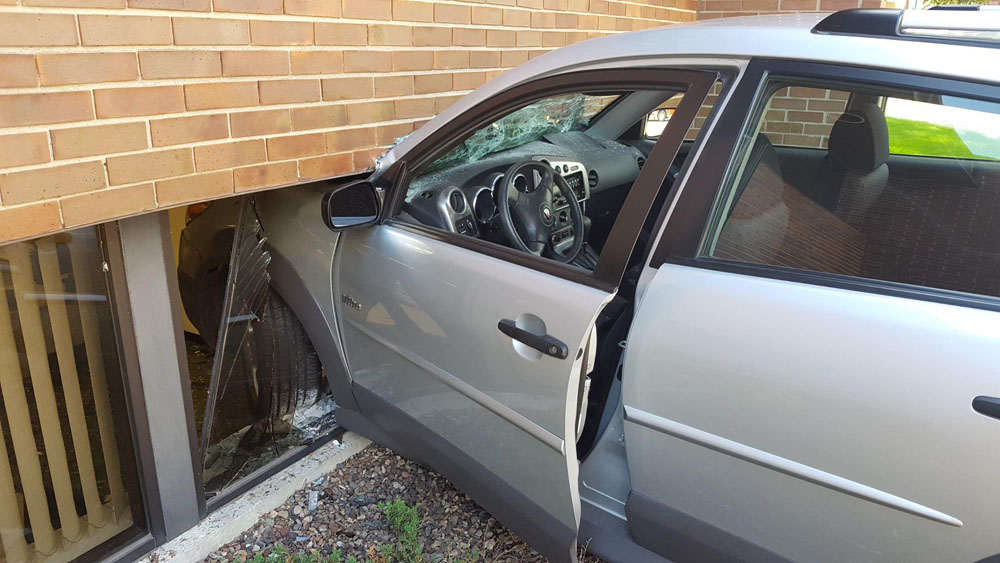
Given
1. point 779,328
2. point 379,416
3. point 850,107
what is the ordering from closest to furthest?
point 779,328, point 850,107, point 379,416

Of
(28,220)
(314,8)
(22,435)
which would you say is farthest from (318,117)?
(22,435)

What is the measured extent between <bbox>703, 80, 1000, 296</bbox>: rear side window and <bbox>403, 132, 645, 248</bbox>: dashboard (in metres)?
1.03

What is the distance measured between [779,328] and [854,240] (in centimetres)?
30

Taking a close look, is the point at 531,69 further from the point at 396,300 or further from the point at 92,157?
the point at 92,157

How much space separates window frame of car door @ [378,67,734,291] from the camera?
197 cm

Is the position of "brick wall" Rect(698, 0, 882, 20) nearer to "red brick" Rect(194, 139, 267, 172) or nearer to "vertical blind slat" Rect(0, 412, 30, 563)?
"red brick" Rect(194, 139, 267, 172)

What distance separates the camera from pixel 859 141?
6.16 ft

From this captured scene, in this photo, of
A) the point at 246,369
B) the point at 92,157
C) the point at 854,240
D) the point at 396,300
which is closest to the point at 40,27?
the point at 92,157

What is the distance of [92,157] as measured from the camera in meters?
2.06

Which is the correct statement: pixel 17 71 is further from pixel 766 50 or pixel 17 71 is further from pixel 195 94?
pixel 766 50

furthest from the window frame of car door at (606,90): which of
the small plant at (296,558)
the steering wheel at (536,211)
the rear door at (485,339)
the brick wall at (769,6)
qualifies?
the brick wall at (769,6)

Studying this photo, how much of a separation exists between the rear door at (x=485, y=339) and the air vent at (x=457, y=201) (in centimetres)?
16

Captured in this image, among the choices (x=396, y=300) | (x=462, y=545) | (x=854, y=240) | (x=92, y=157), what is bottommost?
(x=462, y=545)

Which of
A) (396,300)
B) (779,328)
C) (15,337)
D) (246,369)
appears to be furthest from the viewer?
(246,369)
